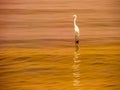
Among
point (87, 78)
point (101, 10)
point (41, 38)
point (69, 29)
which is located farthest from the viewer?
point (101, 10)

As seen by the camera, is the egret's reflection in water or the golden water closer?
the egret's reflection in water

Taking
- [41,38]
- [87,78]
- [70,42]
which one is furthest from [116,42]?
[87,78]

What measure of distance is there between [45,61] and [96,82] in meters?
1.65

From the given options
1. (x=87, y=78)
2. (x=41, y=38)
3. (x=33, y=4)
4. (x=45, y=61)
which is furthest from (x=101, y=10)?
(x=87, y=78)

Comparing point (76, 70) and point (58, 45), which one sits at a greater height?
point (58, 45)

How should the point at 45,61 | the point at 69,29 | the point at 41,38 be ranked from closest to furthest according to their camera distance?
the point at 45,61 < the point at 41,38 < the point at 69,29

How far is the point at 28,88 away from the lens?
24.8ft

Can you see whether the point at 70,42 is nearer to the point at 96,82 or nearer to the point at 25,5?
the point at 96,82

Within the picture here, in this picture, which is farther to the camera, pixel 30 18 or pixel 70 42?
pixel 30 18

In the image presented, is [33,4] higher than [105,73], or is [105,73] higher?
[33,4]

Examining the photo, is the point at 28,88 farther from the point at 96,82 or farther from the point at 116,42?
the point at 116,42

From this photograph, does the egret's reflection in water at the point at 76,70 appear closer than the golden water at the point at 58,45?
Yes

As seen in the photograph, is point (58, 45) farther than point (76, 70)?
Yes

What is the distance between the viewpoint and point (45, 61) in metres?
9.19
